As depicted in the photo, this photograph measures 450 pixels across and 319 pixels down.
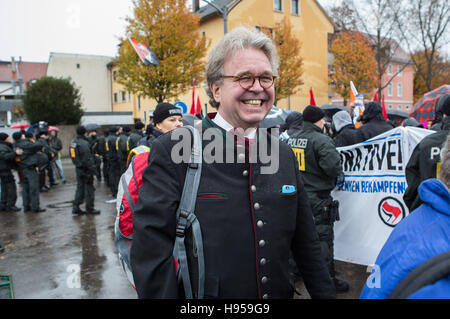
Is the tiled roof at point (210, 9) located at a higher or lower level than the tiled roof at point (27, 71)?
lower

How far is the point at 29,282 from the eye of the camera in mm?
4805

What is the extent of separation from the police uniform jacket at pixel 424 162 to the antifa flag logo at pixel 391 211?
3.69 ft

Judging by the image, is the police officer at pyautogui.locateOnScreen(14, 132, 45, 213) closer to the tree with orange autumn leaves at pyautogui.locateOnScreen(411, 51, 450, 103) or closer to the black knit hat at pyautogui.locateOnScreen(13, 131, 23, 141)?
the black knit hat at pyautogui.locateOnScreen(13, 131, 23, 141)

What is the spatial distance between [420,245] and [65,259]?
5724mm

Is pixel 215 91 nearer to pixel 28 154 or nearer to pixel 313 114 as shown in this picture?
pixel 313 114

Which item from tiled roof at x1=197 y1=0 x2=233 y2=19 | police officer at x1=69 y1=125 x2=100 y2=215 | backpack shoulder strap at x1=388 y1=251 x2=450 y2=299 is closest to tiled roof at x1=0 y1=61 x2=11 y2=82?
tiled roof at x1=197 y1=0 x2=233 y2=19

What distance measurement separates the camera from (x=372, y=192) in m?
4.82

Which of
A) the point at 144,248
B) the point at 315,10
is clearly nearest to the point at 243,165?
the point at 144,248

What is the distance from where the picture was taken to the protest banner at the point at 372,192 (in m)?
4.51

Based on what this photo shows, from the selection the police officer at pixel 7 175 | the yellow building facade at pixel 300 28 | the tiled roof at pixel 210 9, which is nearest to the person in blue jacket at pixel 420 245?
the police officer at pixel 7 175

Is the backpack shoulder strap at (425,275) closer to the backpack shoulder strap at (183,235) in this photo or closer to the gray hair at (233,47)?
the backpack shoulder strap at (183,235)

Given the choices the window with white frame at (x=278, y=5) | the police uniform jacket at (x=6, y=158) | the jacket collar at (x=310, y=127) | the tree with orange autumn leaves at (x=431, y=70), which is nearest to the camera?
the jacket collar at (x=310, y=127)

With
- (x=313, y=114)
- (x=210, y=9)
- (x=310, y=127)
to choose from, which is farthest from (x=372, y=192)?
(x=210, y=9)
